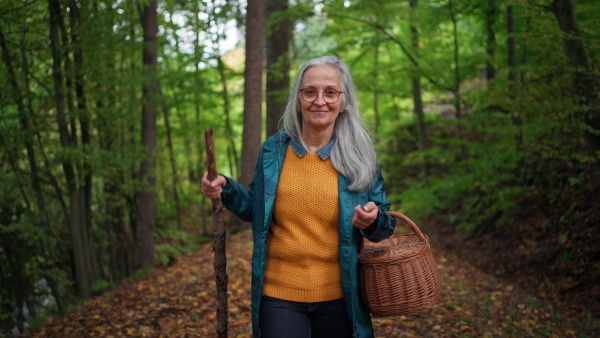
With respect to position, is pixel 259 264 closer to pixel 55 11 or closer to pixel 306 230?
pixel 306 230

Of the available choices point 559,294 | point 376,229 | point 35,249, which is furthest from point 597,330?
point 35,249

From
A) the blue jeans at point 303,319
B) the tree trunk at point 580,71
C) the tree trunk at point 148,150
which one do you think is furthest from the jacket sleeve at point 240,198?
the tree trunk at point 148,150

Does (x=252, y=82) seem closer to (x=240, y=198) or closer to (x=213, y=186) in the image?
(x=240, y=198)

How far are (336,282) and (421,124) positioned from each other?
1155cm

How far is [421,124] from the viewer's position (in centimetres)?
1343

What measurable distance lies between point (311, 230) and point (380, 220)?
0.35 m

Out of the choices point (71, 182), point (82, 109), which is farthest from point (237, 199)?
point (71, 182)

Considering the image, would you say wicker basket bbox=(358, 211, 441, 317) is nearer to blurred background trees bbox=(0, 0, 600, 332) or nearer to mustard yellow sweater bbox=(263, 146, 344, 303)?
mustard yellow sweater bbox=(263, 146, 344, 303)

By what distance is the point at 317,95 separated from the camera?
8.61 ft

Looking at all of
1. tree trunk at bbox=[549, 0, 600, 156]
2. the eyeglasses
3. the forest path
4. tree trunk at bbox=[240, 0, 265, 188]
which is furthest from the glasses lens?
tree trunk at bbox=[240, 0, 265, 188]

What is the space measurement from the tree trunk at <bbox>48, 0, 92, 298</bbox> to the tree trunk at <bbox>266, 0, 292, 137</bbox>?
437 centimetres

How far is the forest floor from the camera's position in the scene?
4984mm

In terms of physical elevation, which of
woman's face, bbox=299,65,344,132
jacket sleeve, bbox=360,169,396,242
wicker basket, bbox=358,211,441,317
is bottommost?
wicker basket, bbox=358,211,441,317

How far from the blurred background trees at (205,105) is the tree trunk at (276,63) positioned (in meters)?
0.05
